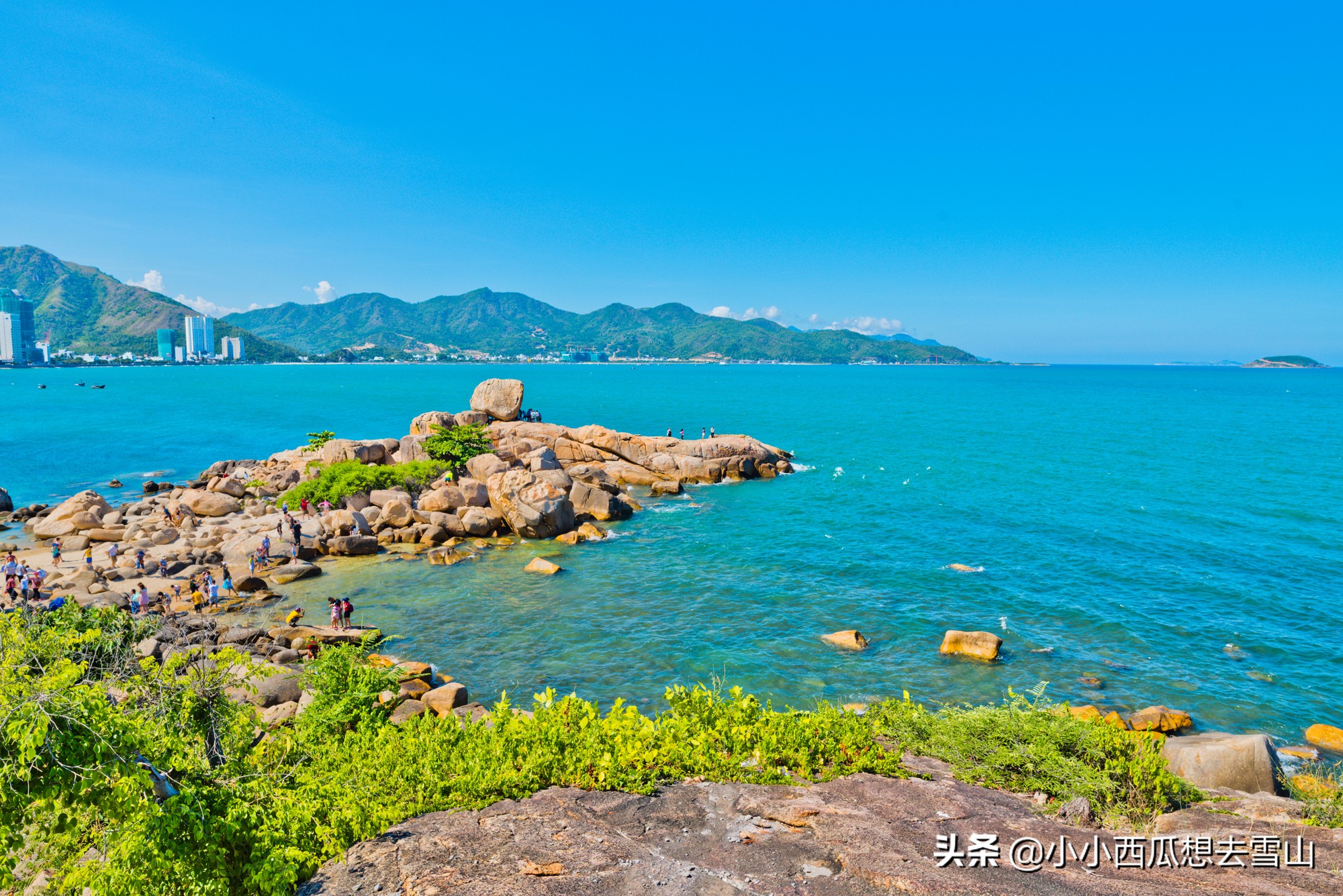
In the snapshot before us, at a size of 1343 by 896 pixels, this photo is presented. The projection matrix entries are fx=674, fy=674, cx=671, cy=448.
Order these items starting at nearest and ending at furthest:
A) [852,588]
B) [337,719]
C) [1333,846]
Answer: [1333,846] < [337,719] < [852,588]

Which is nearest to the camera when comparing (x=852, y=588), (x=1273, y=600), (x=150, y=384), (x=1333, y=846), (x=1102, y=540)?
(x=1333, y=846)

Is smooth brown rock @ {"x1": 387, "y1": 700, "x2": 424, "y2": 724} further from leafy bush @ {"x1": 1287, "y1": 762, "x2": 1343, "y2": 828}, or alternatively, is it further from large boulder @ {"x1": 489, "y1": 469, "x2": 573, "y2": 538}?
large boulder @ {"x1": 489, "y1": 469, "x2": 573, "y2": 538}

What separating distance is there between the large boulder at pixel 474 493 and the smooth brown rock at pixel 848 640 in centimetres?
2442

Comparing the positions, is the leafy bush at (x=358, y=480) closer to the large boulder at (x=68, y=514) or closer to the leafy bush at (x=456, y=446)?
the leafy bush at (x=456, y=446)

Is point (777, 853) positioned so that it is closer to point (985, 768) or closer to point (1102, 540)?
point (985, 768)

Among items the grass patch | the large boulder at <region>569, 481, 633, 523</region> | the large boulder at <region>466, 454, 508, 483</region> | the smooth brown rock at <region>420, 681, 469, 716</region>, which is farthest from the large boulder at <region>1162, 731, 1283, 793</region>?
the large boulder at <region>466, 454, 508, 483</region>

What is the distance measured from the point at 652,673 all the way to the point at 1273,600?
27.0 m

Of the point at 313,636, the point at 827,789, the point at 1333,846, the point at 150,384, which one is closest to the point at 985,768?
the point at 827,789

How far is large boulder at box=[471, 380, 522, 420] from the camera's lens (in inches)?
2499

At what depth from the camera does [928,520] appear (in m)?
42.9

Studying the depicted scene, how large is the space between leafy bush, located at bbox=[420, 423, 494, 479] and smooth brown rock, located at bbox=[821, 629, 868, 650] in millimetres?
30124

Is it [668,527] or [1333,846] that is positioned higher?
[1333,846]

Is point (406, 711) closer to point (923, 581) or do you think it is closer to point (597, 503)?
point (923, 581)

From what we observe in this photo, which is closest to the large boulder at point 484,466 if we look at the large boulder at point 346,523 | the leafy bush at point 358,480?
the leafy bush at point 358,480
